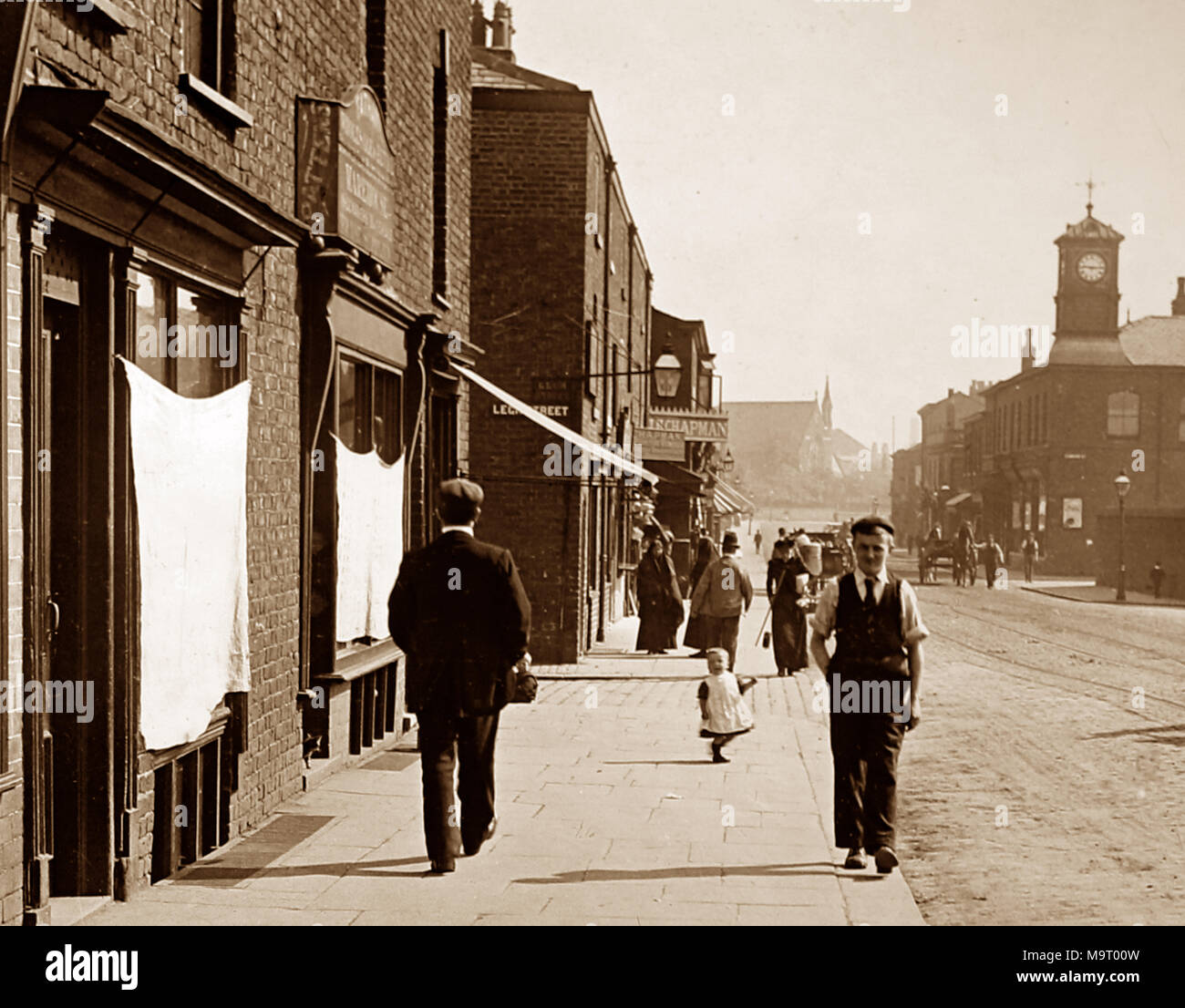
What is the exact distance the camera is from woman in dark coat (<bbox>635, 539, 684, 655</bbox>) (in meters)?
19.9

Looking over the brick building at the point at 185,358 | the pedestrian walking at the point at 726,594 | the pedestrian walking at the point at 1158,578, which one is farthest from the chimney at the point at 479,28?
the pedestrian walking at the point at 1158,578

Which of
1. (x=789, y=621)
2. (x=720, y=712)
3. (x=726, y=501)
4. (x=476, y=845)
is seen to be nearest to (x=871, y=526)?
(x=476, y=845)

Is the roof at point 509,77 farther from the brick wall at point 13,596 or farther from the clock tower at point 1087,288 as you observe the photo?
the clock tower at point 1087,288

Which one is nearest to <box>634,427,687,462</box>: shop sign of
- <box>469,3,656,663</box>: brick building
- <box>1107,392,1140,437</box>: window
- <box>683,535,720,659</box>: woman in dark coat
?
<box>683,535,720,659</box>: woman in dark coat

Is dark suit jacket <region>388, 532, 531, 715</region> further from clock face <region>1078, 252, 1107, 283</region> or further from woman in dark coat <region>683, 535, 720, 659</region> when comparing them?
clock face <region>1078, 252, 1107, 283</region>

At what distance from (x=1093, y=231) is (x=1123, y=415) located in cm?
974

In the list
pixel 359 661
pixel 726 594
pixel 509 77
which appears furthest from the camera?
pixel 509 77

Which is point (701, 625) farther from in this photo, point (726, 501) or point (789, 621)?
point (726, 501)

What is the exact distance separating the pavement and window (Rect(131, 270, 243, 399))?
7.80 feet

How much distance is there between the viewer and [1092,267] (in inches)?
2422

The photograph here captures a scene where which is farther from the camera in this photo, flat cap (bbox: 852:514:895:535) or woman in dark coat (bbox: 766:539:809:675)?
woman in dark coat (bbox: 766:539:809:675)

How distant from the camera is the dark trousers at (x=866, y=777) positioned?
674 cm

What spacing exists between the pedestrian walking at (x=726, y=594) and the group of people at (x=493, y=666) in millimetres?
9765
